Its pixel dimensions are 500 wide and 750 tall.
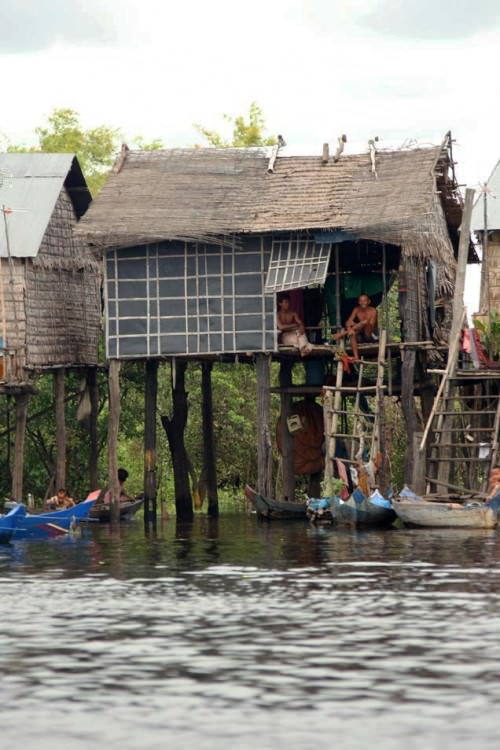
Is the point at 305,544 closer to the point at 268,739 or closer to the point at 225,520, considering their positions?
the point at 225,520

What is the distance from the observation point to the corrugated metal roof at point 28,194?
3356cm

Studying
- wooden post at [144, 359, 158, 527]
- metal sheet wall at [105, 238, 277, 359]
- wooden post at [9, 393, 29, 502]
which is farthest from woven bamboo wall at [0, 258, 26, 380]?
wooden post at [144, 359, 158, 527]

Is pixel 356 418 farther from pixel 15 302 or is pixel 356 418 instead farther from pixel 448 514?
pixel 15 302

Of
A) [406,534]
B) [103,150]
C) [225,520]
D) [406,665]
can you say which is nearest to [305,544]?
[406,534]

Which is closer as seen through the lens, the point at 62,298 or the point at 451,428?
the point at 451,428

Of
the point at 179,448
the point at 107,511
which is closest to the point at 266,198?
the point at 179,448

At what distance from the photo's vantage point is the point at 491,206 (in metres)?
32.9

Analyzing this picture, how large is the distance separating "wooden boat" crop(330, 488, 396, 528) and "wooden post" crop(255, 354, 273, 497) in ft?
8.01

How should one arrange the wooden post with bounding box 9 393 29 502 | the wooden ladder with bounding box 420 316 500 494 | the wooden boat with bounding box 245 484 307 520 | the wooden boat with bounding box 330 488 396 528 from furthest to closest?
the wooden post with bounding box 9 393 29 502 < the wooden boat with bounding box 245 484 307 520 < the wooden boat with bounding box 330 488 396 528 < the wooden ladder with bounding box 420 316 500 494

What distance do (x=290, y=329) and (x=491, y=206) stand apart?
198 inches

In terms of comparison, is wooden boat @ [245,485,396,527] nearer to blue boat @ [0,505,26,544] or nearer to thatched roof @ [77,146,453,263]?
thatched roof @ [77,146,453,263]

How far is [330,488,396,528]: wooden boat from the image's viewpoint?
2877 centimetres

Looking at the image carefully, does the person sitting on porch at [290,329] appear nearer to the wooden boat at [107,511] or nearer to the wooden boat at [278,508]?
the wooden boat at [278,508]

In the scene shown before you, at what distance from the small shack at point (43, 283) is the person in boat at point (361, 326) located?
5473 mm
